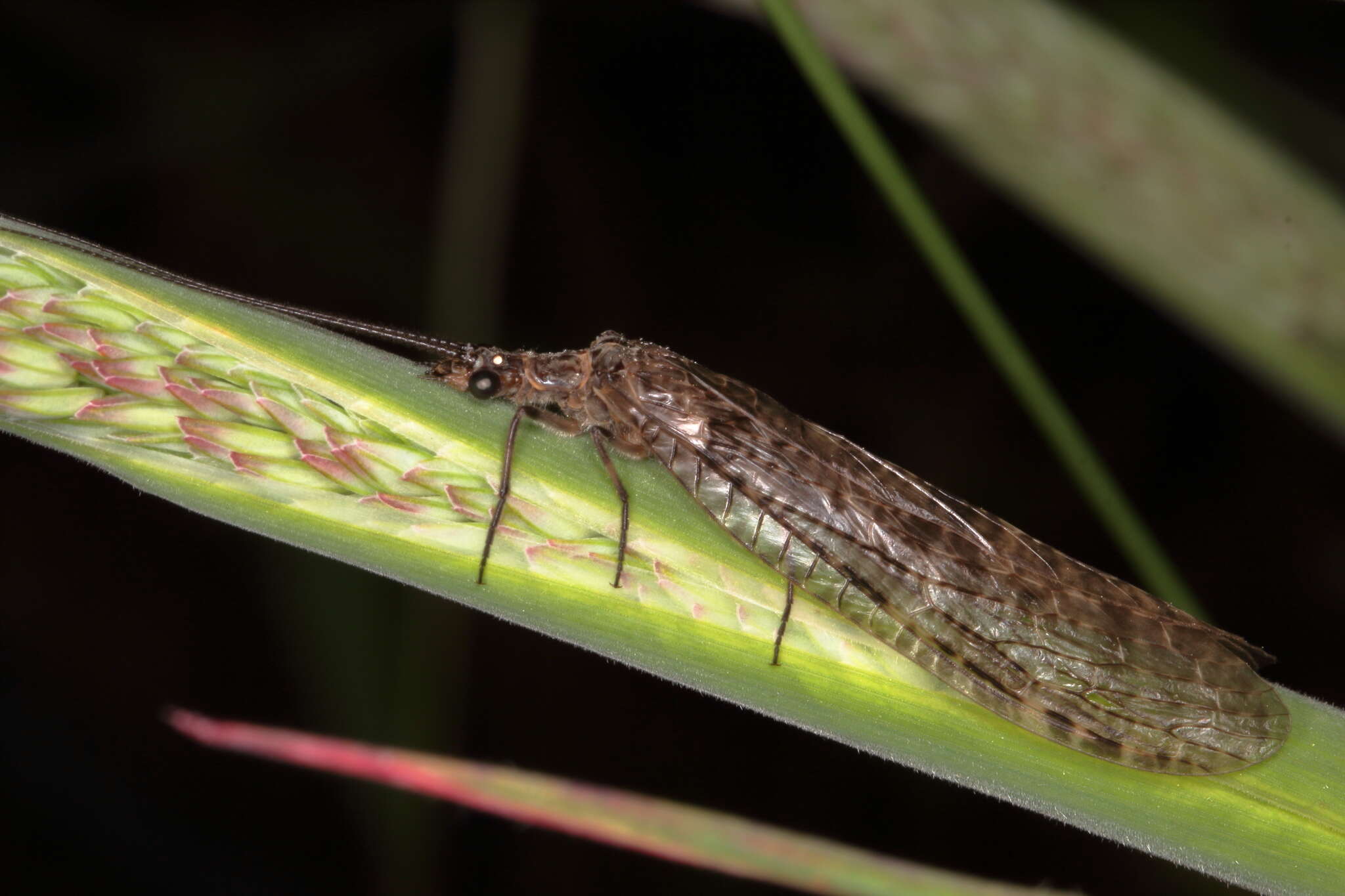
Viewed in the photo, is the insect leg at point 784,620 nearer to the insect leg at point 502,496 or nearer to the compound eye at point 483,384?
the insect leg at point 502,496

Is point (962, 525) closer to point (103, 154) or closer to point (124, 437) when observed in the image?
point (124, 437)

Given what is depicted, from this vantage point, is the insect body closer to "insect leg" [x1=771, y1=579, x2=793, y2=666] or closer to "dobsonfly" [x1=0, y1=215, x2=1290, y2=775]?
"dobsonfly" [x1=0, y1=215, x2=1290, y2=775]

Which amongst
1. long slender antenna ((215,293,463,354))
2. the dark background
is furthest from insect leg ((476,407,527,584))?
the dark background

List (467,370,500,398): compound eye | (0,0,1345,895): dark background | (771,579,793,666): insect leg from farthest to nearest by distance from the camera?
(0,0,1345,895): dark background, (467,370,500,398): compound eye, (771,579,793,666): insect leg

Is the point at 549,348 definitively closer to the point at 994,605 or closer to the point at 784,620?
the point at 994,605

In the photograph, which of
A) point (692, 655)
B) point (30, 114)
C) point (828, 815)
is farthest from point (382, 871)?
point (30, 114)

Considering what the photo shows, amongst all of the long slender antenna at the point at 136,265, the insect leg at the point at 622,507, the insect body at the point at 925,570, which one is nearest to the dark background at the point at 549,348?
the insect body at the point at 925,570
